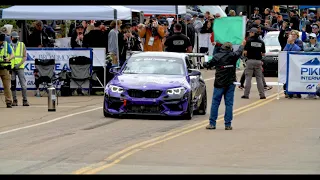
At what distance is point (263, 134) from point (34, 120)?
5.11 m

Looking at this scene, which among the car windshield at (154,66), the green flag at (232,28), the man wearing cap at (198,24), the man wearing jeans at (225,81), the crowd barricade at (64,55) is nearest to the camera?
the man wearing jeans at (225,81)

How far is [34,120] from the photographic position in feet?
57.0

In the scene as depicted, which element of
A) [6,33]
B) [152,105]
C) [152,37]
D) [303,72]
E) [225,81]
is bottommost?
[152,105]

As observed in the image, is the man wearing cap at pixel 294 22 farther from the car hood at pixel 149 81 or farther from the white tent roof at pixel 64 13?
the car hood at pixel 149 81

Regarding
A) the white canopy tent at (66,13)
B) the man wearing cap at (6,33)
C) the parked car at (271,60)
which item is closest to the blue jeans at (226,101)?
the white canopy tent at (66,13)

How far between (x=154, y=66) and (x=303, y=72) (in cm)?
632

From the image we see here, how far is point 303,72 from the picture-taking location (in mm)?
23125

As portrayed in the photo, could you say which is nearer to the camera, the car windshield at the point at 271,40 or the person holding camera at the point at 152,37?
the person holding camera at the point at 152,37

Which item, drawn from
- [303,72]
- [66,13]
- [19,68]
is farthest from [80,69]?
[303,72]

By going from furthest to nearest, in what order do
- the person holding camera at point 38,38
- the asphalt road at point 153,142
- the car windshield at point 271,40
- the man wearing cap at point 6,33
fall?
the car windshield at point 271,40
the person holding camera at point 38,38
the man wearing cap at point 6,33
the asphalt road at point 153,142

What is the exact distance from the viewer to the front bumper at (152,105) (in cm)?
1708

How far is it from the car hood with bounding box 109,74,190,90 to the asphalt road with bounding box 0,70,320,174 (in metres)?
0.73

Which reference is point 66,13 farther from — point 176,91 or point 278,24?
point 278,24
